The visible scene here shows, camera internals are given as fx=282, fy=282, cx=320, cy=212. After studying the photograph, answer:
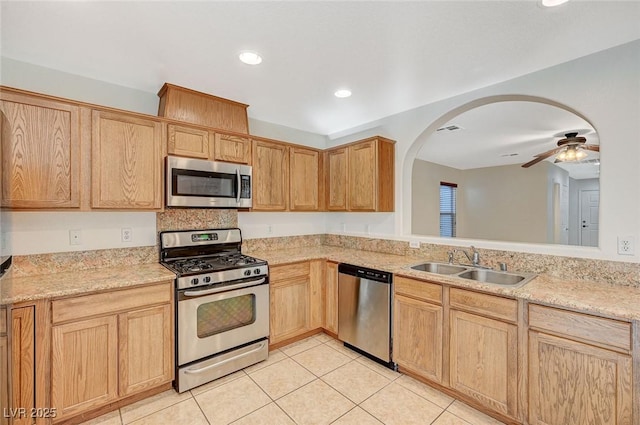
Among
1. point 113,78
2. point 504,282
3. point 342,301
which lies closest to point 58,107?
point 113,78

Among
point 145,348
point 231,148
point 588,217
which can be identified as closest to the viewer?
point 145,348

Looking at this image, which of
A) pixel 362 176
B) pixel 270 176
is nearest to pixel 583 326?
pixel 362 176

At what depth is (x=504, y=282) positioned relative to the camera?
2328mm

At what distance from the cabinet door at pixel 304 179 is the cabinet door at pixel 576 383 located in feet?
8.08

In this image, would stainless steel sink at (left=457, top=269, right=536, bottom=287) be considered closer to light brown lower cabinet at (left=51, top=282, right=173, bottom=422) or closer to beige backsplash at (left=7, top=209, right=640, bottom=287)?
beige backsplash at (left=7, top=209, right=640, bottom=287)

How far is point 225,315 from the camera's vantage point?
8.11 ft

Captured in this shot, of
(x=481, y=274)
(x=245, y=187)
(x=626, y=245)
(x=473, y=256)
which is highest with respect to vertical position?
(x=245, y=187)

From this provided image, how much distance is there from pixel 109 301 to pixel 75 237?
2.50 ft

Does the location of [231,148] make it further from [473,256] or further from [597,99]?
[597,99]

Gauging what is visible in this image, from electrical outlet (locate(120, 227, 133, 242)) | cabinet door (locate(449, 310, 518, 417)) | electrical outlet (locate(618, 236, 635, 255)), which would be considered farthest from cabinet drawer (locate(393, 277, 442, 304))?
electrical outlet (locate(120, 227, 133, 242))

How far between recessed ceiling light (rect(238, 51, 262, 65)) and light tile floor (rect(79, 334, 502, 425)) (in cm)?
258

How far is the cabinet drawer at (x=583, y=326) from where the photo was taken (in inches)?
58.6

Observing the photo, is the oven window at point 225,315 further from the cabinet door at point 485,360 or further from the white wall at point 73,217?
the cabinet door at point 485,360

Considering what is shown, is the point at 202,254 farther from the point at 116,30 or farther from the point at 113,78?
the point at 116,30
